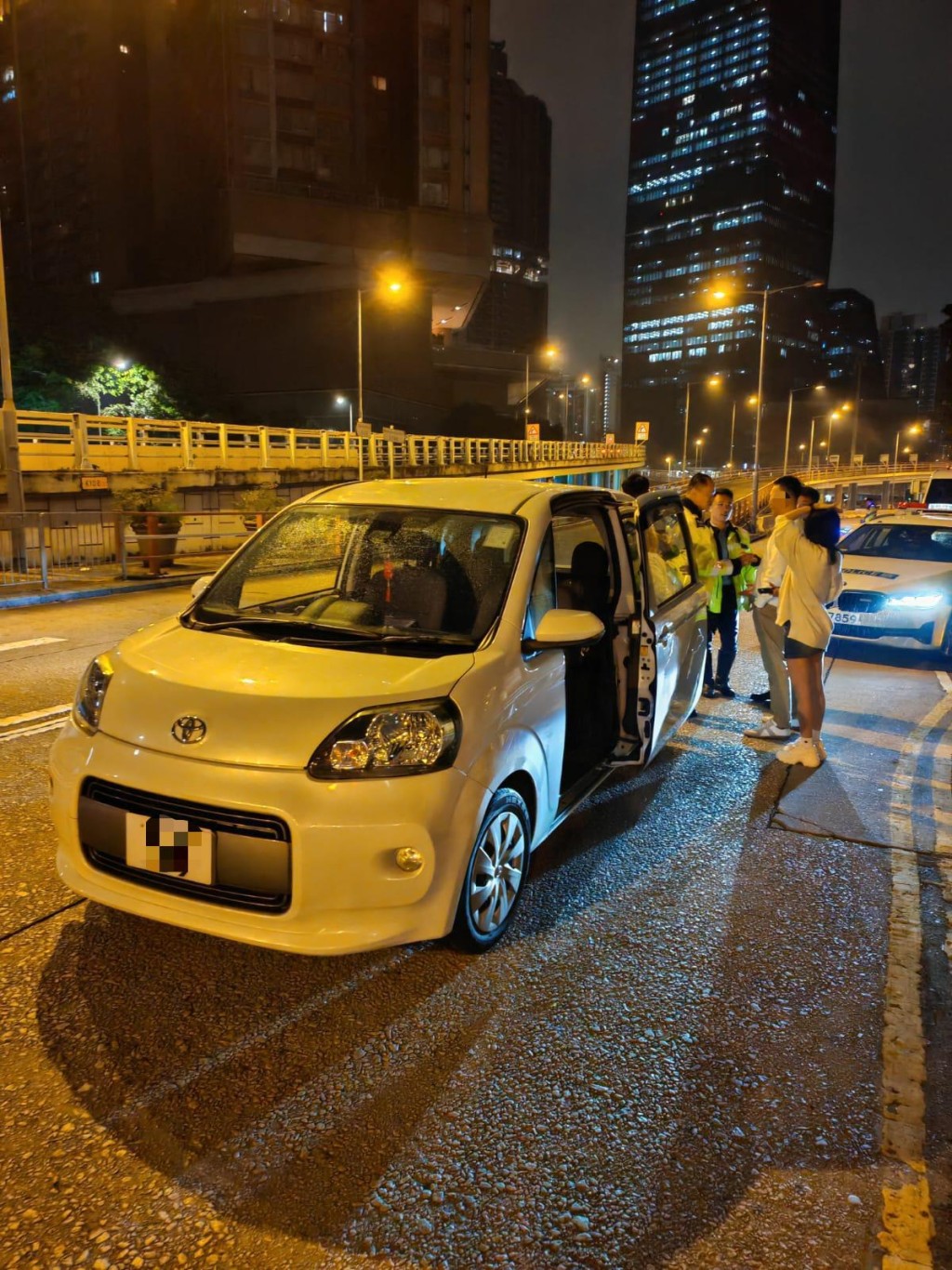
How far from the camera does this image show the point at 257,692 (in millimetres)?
2965

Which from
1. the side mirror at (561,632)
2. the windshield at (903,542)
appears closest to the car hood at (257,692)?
the side mirror at (561,632)

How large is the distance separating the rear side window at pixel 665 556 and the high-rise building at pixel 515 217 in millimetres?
161456

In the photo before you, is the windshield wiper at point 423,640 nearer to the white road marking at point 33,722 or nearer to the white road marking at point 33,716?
the white road marking at point 33,722

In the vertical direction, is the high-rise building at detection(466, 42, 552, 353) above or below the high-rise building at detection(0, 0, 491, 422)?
above

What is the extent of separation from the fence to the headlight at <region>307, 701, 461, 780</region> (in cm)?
1289

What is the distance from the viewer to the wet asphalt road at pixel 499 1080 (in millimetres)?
2121

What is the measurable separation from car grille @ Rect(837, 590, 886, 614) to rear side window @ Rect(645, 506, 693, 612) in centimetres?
399

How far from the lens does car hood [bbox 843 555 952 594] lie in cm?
957

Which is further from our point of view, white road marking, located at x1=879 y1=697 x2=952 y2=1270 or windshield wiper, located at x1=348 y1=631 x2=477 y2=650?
windshield wiper, located at x1=348 y1=631 x2=477 y2=650

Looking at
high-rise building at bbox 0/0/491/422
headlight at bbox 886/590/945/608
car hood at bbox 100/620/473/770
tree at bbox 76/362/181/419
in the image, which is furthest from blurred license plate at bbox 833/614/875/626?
high-rise building at bbox 0/0/491/422

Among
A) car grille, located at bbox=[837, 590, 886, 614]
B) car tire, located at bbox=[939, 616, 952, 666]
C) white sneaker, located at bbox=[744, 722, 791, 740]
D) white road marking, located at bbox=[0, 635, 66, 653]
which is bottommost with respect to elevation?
white sneaker, located at bbox=[744, 722, 791, 740]

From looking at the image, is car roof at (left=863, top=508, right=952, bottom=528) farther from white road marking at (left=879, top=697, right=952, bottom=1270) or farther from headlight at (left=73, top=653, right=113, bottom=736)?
headlight at (left=73, top=653, right=113, bottom=736)

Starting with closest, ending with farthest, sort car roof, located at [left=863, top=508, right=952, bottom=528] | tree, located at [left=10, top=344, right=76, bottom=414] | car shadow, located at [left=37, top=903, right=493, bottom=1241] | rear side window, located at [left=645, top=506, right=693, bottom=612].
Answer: car shadow, located at [left=37, top=903, right=493, bottom=1241]
rear side window, located at [left=645, top=506, right=693, bottom=612]
car roof, located at [left=863, top=508, right=952, bottom=528]
tree, located at [left=10, top=344, right=76, bottom=414]

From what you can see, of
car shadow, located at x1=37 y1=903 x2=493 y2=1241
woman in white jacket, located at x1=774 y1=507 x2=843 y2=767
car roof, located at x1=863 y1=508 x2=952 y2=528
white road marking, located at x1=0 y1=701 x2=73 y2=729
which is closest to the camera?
car shadow, located at x1=37 y1=903 x2=493 y2=1241
